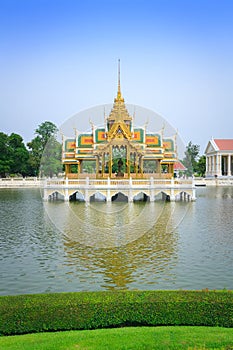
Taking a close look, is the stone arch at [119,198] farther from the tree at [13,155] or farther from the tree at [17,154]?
the tree at [17,154]

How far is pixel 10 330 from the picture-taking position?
21.5ft

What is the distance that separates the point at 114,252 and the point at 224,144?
7409 cm

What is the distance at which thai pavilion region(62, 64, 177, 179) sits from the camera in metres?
34.2

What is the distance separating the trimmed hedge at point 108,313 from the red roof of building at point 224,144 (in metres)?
77.7

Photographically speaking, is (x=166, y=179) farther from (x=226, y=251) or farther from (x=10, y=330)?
(x=10, y=330)

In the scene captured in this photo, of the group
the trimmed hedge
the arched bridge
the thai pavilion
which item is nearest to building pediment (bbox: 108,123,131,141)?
the thai pavilion

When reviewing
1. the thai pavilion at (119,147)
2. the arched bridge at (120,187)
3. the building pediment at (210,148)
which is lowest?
the arched bridge at (120,187)

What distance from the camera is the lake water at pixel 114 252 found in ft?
34.8

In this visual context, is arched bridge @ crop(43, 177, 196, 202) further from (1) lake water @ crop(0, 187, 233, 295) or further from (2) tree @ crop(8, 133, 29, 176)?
(2) tree @ crop(8, 133, 29, 176)

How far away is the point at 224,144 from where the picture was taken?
83.6 m

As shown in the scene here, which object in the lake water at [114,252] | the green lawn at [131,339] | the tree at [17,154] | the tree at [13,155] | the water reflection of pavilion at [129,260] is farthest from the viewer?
the tree at [17,154]

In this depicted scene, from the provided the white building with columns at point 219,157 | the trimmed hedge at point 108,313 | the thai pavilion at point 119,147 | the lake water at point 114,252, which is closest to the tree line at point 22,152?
the white building with columns at point 219,157

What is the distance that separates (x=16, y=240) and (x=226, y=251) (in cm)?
856

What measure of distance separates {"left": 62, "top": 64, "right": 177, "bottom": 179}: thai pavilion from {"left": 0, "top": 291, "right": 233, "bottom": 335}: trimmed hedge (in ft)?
89.5
